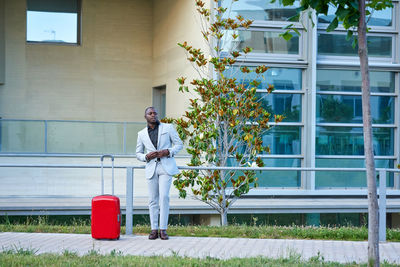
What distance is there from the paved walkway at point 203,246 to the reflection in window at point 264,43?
287 inches

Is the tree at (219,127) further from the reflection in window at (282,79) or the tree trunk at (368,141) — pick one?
the tree trunk at (368,141)

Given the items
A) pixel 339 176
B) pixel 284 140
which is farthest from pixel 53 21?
pixel 339 176

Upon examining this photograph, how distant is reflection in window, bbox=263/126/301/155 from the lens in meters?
15.8

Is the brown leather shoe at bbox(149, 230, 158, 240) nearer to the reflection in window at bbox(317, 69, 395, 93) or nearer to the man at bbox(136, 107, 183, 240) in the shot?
the man at bbox(136, 107, 183, 240)

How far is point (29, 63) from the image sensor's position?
20.4 metres

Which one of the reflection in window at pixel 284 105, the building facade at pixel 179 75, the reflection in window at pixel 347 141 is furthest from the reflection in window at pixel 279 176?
the reflection in window at pixel 284 105

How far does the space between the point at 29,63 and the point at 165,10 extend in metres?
4.73

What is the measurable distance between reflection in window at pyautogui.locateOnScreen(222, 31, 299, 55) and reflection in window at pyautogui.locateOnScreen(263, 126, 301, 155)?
1913 mm

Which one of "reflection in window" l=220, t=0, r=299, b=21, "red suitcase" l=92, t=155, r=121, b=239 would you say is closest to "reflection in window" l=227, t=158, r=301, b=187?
"reflection in window" l=220, t=0, r=299, b=21

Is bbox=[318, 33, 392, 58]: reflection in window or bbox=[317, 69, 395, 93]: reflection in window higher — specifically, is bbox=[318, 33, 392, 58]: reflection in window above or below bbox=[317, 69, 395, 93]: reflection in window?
above

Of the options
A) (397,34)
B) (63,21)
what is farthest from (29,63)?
(397,34)

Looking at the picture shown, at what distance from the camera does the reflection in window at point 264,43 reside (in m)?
15.4

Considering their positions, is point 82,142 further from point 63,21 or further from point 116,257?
point 116,257

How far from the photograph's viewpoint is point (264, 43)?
15625 mm
